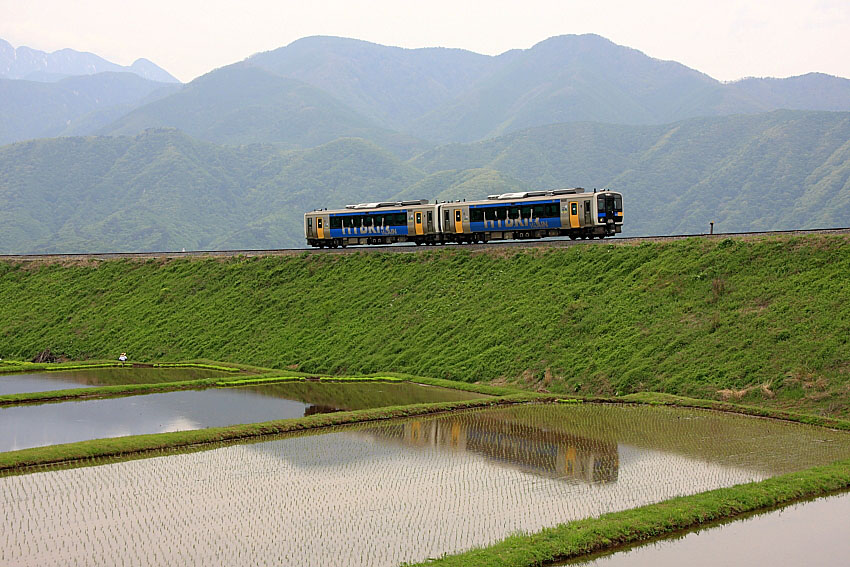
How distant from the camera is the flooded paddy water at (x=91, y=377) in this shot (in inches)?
1634

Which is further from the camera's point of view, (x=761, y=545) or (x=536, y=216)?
(x=536, y=216)

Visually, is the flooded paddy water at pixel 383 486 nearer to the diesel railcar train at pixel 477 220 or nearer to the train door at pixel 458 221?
the diesel railcar train at pixel 477 220

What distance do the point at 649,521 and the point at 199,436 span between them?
15.3 m

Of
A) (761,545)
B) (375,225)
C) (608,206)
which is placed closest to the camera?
(761,545)

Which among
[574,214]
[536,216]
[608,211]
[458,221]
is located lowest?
[458,221]

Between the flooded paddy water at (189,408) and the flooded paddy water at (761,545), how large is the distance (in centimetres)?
1725

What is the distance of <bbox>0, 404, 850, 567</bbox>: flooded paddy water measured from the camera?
16.8 metres

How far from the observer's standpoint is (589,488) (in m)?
20.8

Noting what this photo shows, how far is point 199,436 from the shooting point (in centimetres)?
2730

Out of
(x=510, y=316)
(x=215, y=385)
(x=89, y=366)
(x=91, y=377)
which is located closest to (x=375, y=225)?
(x=510, y=316)

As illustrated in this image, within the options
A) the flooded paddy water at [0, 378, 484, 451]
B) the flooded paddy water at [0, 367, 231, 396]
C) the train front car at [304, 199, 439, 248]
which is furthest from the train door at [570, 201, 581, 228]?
the flooded paddy water at [0, 367, 231, 396]

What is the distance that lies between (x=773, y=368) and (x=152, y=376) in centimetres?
3115

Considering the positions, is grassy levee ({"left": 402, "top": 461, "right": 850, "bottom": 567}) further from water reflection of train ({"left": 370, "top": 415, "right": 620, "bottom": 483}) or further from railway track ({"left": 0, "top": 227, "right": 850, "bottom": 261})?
railway track ({"left": 0, "top": 227, "right": 850, "bottom": 261})

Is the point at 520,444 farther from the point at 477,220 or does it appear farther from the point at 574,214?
the point at 477,220
